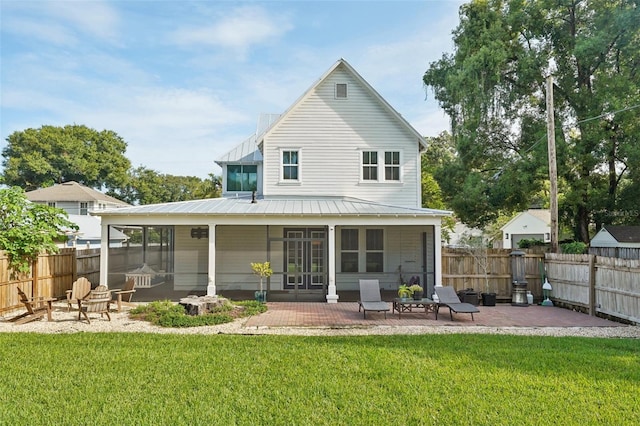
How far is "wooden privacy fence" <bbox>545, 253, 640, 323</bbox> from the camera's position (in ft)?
32.0

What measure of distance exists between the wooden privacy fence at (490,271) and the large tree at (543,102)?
24.1 feet

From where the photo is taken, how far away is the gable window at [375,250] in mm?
16453

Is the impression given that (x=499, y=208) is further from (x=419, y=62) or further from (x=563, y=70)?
(x=419, y=62)

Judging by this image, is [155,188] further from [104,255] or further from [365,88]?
[365,88]

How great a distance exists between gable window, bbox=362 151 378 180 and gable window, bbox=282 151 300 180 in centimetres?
282

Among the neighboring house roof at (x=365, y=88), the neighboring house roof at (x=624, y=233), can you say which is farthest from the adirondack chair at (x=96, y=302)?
the neighboring house roof at (x=624, y=233)

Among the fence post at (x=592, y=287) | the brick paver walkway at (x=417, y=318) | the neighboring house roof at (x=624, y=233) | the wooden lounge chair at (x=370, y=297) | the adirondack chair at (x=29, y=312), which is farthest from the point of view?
the neighboring house roof at (x=624, y=233)

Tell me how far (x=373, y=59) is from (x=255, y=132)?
295 inches

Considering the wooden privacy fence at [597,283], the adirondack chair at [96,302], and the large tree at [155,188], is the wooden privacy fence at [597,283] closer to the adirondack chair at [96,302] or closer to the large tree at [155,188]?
the adirondack chair at [96,302]

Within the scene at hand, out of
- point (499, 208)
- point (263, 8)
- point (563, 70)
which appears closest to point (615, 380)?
point (263, 8)

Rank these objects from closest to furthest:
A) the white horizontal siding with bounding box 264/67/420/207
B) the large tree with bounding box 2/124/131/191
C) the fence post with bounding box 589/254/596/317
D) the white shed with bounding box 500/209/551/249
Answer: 1. the fence post with bounding box 589/254/596/317
2. the white horizontal siding with bounding box 264/67/420/207
3. the white shed with bounding box 500/209/551/249
4. the large tree with bounding box 2/124/131/191

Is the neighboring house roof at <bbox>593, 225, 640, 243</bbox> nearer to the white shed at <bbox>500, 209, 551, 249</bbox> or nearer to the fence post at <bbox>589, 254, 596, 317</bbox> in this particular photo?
the fence post at <bbox>589, 254, 596, 317</bbox>

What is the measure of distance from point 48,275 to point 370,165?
12.2 meters

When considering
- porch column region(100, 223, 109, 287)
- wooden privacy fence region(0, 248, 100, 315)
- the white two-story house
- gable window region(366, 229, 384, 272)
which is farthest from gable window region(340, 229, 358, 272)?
wooden privacy fence region(0, 248, 100, 315)
